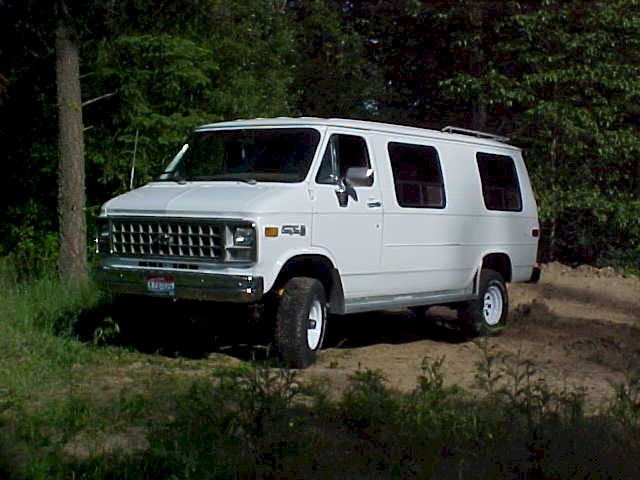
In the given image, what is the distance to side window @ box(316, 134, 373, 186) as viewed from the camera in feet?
29.2

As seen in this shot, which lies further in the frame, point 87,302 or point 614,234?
point 614,234

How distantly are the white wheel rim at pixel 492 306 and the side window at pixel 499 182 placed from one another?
959 mm

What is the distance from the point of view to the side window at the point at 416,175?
9.76 m

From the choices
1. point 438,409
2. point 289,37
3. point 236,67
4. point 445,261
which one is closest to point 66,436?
point 438,409

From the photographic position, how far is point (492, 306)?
11.4 meters

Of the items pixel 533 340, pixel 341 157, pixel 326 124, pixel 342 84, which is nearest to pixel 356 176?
pixel 341 157

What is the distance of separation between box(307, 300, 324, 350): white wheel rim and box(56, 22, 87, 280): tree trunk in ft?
12.8

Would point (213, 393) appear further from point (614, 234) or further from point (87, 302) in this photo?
point (614, 234)

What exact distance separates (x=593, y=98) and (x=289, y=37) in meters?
5.60

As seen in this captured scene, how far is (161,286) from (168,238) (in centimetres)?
42

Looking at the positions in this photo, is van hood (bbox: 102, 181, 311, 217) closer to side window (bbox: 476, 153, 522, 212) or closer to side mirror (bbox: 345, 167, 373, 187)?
side mirror (bbox: 345, 167, 373, 187)

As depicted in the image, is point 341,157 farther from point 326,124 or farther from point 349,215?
point 349,215

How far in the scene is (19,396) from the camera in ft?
22.6

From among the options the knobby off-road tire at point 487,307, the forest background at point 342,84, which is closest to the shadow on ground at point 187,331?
the knobby off-road tire at point 487,307
